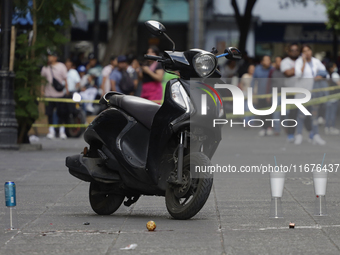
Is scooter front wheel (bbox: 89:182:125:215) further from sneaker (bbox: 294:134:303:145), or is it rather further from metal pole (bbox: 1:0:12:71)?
sneaker (bbox: 294:134:303:145)

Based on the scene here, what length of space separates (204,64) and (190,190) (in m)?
1.01

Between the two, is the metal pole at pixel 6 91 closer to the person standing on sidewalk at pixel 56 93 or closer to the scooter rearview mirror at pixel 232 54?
the person standing on sidewalk at pixel 56 93

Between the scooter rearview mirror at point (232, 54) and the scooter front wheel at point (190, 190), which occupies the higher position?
the scooter rearview mirror at point (232, 54)

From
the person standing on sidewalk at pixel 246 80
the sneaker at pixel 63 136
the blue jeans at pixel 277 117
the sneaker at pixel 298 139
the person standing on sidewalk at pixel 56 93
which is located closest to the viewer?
the blue jeans at pixel 277 117

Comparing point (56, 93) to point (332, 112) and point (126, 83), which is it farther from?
point (332, 112)

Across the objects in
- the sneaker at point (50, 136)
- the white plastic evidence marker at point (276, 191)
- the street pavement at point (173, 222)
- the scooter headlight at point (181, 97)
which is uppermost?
the scooter headlight at point (181, 97)

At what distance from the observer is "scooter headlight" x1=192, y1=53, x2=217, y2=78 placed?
6.02 meters

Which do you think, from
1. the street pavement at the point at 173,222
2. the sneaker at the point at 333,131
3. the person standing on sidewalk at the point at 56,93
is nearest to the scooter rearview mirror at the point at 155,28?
the street pavement at the point at 173,222

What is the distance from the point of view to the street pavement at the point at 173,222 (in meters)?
4.91

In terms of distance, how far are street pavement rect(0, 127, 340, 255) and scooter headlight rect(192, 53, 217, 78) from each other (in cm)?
116

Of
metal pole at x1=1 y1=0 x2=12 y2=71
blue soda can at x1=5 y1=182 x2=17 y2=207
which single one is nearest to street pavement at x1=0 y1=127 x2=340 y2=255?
blue soda can at x1=5 y1=182 x2=17 y2=207

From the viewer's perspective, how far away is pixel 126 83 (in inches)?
639

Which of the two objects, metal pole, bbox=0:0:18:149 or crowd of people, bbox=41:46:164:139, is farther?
crowd of people, bbox=41:46:164:139

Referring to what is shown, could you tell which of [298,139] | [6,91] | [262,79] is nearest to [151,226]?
[6,91]
